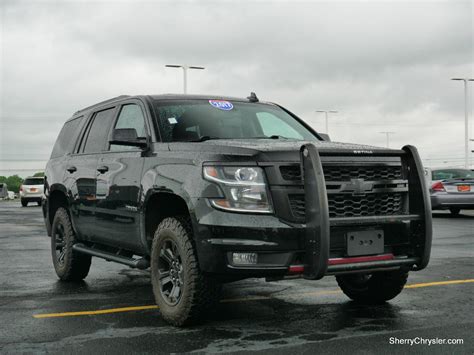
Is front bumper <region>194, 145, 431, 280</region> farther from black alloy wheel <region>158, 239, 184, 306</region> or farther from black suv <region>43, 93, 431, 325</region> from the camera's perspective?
black alloy wheel <region>158, 239, 184, 306</region>

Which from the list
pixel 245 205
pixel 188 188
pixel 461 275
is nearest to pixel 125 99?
pixel 188 188

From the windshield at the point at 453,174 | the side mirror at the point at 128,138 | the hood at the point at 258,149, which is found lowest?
the windshield at the point at 453,174

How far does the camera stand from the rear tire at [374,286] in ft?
20.1

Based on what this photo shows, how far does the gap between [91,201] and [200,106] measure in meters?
1.59

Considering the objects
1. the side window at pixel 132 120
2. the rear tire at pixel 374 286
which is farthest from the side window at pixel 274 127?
the rear tire at pixel 374 286

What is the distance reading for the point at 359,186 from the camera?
17.1 feet

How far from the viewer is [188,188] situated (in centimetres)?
518

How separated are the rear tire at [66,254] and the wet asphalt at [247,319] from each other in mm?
198

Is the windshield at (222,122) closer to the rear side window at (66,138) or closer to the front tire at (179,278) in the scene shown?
the front tire at (179,278)

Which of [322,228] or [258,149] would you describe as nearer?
[322,228]

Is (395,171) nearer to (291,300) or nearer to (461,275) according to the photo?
(291,300)

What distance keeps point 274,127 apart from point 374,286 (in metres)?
1.87

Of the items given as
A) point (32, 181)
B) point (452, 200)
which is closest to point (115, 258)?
point (452, 200)

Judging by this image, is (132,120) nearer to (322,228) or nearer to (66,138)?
(66,138)
